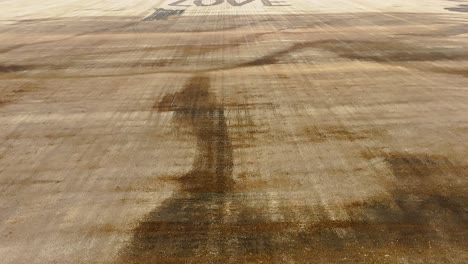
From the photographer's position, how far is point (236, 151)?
8.30m

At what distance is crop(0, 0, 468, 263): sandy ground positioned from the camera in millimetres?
5820

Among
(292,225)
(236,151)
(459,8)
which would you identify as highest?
(459,8)

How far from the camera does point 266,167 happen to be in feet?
25.3

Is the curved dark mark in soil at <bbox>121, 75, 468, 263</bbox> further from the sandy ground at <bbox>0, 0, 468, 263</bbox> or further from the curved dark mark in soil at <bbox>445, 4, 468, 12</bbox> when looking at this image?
the curved dark mark in soil at <bbox>445, 4, 468, 12</bbox>

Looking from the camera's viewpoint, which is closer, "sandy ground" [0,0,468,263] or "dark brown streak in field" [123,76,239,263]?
"dark brown streak in field" [123,76,239,263]

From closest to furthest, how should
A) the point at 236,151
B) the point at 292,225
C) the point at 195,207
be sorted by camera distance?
the point at 292,225, the point at 195,207, the point at 236,151

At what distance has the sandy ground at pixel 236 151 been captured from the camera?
19.1 feet

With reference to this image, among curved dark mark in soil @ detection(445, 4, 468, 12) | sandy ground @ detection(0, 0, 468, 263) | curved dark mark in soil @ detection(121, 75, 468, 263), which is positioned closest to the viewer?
curved dark mark in soil @ detection(121, 75, 468, 263)

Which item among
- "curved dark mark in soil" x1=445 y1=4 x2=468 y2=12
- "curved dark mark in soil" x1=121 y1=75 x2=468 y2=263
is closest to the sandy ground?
"curved dark mark in soil" x1=121 y1=75 x2=468 y2=263

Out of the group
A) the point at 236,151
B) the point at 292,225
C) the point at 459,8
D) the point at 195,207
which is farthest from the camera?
the point at 459,8

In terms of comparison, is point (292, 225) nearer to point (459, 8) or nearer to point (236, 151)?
point (236, 151)

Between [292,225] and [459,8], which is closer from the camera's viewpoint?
[292,225]

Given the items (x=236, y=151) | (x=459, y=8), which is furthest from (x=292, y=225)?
(x=459, y=8)

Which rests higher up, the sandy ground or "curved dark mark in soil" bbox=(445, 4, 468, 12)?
"curved dark mark in soil" bbox=(445, 4, 468, 12)
